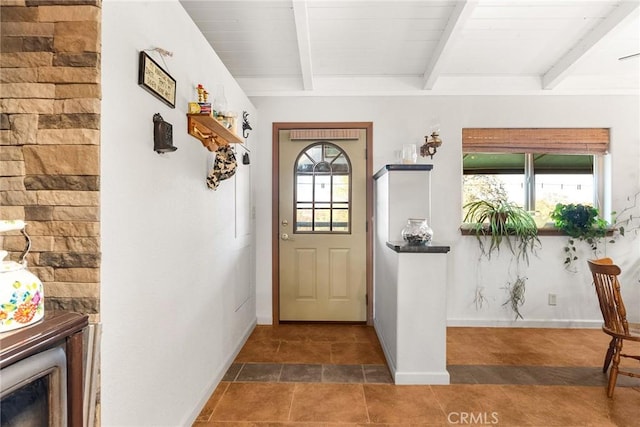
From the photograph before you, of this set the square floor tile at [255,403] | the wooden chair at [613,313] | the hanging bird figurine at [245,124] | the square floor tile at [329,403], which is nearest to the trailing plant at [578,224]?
the wooden chair at [613,313]

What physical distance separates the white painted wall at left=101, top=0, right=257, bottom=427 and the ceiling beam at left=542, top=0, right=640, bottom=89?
9.06ft

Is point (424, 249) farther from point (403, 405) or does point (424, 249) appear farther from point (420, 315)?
point (403, 405)

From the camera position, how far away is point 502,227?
329cm

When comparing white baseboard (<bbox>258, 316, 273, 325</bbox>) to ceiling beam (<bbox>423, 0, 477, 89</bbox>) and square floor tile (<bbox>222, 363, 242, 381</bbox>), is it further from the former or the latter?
ceiling beam (<bbox>423, 0, 477, 89</bbox>)

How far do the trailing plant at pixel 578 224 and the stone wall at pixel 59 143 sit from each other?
3.81m

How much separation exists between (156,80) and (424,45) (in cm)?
222

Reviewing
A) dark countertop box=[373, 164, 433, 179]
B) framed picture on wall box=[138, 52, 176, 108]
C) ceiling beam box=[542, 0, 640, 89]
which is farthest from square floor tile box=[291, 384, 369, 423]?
ceiling beam box=[542, 0, 640, 89]

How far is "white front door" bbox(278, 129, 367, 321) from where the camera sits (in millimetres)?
3443

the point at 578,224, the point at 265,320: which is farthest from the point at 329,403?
the point at 578,224

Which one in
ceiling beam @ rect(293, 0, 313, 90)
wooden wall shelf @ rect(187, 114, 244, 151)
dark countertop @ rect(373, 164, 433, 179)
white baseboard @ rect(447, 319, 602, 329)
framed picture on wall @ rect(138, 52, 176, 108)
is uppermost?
ceiling beam @ rect(293, 0, 313, 90)

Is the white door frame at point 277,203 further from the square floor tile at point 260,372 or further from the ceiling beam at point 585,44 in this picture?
the ceiling beam at point 585,44

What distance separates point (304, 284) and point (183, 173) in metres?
2.05

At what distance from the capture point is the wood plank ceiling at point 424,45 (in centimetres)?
226

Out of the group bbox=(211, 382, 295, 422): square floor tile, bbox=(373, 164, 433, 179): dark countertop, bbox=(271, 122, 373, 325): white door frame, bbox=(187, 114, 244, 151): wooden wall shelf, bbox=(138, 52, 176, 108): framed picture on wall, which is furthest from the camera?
bbox=(271, 122, 373, 325): white door frame
